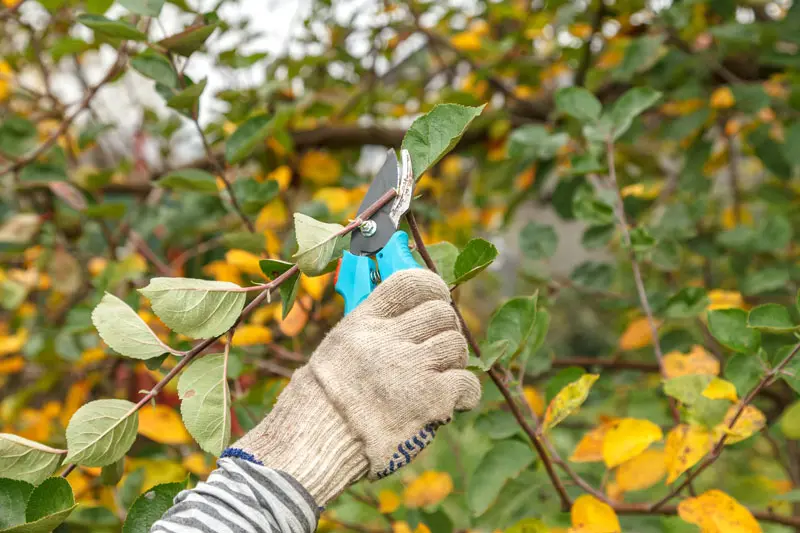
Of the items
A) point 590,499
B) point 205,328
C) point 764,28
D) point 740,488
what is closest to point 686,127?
point 764,28

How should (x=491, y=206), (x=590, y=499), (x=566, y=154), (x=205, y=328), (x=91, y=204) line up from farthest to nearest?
(x=491, y=206)
(x=566, y=154)
(x=91, y=204)
(x=590, y=499)
(x=205, y=328)

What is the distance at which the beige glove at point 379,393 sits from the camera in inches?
23.7

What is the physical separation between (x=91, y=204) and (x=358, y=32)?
844mm

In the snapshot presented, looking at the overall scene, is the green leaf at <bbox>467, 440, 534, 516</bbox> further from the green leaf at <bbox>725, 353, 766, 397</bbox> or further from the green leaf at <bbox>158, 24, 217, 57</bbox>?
the green leaf at <bbox>158, 24, 217, 57</bbox>

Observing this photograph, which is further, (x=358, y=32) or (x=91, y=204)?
(x=358, y=32)

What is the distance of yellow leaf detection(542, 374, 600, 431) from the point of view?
0.69 m

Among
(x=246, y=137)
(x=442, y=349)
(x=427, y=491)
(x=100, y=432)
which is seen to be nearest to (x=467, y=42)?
(x=246, y=137)

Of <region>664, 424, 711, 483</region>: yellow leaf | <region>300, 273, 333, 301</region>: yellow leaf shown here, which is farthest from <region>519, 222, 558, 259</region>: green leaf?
<region>664, 424, 711, 483</region>: yellow leaf

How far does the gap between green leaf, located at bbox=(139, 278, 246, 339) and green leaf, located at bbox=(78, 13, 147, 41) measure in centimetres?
35

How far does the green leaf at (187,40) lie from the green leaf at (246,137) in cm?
15

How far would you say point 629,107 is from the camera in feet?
3.12

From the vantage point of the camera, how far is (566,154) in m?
1.56

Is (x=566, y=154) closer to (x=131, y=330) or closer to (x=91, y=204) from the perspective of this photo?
(x=91, y=204)

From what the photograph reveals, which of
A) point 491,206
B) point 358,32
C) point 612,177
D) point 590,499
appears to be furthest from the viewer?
point 491,206
